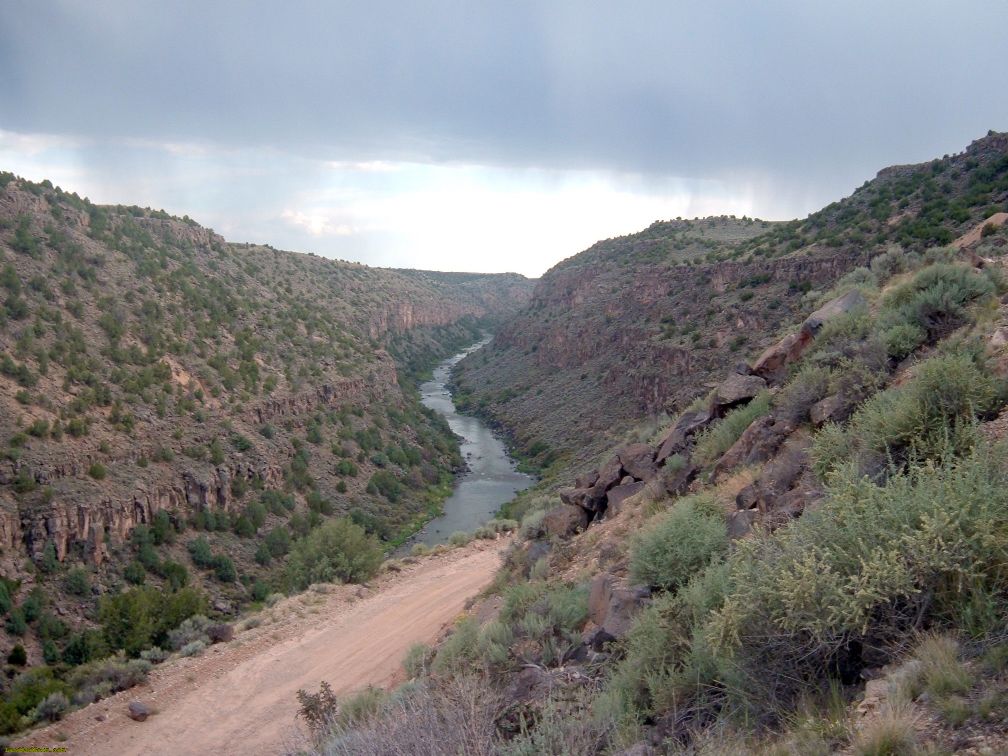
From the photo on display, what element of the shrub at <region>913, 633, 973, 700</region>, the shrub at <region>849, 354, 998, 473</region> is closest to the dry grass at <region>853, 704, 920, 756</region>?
the shrub at <region>913, 633, 973, 700</region>

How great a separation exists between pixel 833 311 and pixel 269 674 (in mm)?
12447

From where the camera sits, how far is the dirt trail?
1091 centimetres

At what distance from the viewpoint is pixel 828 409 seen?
8.53m

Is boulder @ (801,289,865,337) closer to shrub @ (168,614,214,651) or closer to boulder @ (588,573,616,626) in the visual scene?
boulder @ (588,573,616,626)

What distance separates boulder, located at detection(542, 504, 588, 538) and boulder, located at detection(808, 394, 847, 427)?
17.3ft

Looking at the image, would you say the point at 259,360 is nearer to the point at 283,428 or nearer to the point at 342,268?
the point at 283,428

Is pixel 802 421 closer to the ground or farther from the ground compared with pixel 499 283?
closer to the ground

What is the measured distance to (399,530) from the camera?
4047 centimetres

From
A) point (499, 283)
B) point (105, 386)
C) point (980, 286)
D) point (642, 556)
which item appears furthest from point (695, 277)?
point (499, 283)

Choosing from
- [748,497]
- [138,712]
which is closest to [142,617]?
[138,712]

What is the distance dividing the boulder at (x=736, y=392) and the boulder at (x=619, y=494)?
1.96m

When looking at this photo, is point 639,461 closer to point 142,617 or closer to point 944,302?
point 944,302

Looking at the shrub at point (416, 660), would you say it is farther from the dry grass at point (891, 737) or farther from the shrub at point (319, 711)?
the dry grass at point (891, 737)

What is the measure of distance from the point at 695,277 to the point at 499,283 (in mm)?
145911
